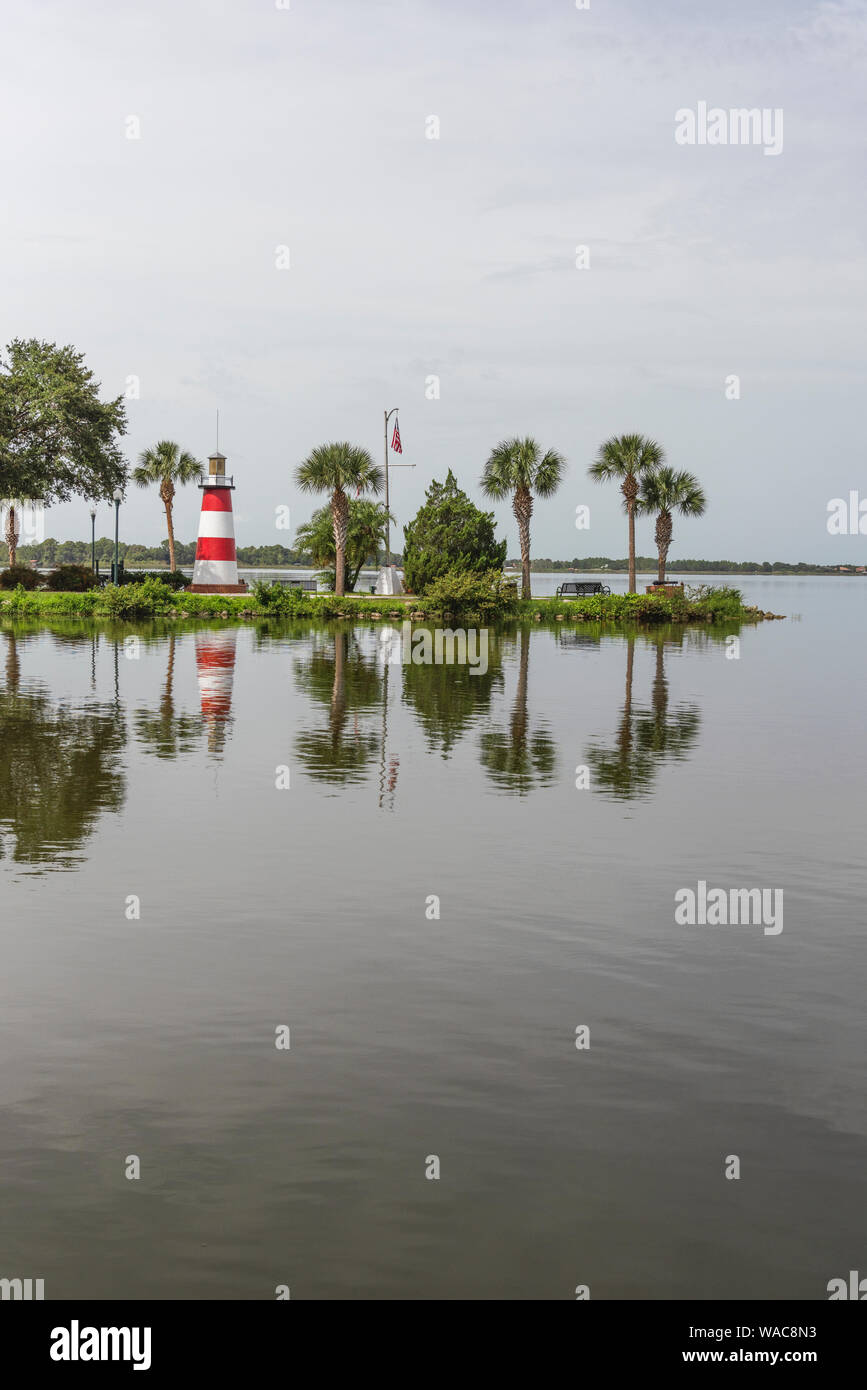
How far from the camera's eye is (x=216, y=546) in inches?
3076

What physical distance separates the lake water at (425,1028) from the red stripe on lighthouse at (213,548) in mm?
61065

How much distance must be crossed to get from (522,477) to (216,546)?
19.9m

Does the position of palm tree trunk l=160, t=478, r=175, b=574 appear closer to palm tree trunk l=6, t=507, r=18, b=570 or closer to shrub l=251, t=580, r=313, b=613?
palm tree trunk l=6, t=507, r=18, b=570

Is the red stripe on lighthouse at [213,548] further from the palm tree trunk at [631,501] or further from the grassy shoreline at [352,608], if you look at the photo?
the palm tree trunk at [631,501]

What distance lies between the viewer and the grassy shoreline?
64500mm

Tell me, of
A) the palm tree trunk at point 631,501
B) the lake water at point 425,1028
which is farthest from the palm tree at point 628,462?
the lake water at point 425,1028

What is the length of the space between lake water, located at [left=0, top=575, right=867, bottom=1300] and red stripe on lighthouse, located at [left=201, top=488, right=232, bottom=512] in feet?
207

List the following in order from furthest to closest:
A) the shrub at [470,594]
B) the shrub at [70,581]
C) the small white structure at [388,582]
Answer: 1. the small white structure at [388,582]
2. the shrub at [70,581]
3. the shrub at [470,594]

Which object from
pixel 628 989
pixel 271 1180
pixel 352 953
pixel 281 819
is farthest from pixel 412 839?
pixel 271 1180

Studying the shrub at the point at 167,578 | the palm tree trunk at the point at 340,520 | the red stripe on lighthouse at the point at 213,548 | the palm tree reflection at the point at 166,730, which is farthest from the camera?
the red stripe on lighthouse at the point at 213,548

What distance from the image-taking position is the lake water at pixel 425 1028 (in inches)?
211

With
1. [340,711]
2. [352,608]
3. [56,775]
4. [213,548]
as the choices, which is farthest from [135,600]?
[56,775]

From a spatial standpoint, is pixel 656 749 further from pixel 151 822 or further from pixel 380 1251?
pixel 380 1251
